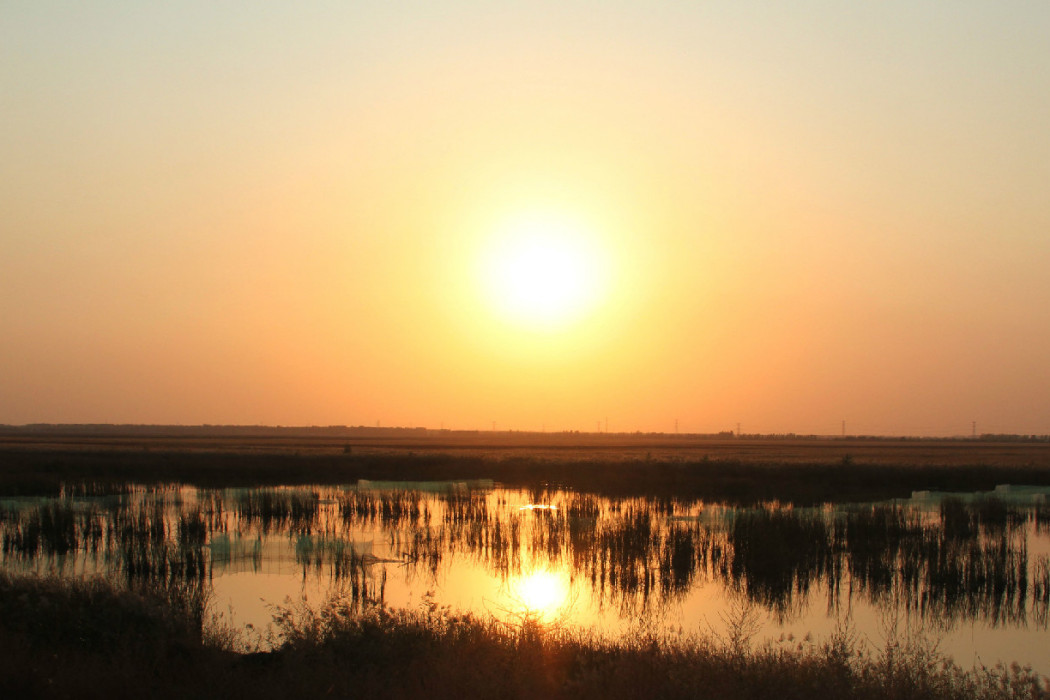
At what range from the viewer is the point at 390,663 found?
26.9 feet

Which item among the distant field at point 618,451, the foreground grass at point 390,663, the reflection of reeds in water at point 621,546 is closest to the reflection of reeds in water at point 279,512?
the reflection of reeds in water at point 621,546

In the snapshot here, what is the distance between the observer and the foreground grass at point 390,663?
7133 millimetres

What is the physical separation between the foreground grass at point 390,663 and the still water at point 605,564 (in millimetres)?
1382

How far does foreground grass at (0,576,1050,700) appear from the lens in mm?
7133

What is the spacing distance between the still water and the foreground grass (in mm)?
1382

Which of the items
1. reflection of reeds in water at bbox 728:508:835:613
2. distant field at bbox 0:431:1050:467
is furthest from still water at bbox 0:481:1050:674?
distant field at bbox 0:431:1050:467

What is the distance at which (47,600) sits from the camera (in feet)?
30.3

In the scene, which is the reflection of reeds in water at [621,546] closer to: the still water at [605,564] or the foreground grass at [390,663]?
the still water at [605,564]

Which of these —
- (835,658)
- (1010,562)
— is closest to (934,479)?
(1010,562)

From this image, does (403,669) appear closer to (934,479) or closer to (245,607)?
(245,607)

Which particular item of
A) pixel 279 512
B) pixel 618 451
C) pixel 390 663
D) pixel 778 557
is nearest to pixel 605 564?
pixel 778 557

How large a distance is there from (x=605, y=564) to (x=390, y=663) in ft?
28.8

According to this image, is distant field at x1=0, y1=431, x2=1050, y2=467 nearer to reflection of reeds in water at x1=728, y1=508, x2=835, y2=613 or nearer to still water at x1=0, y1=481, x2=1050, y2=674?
still water at x1=0, y1=481, x2=1050, y2=674

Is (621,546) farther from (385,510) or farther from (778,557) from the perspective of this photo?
(385,510)
